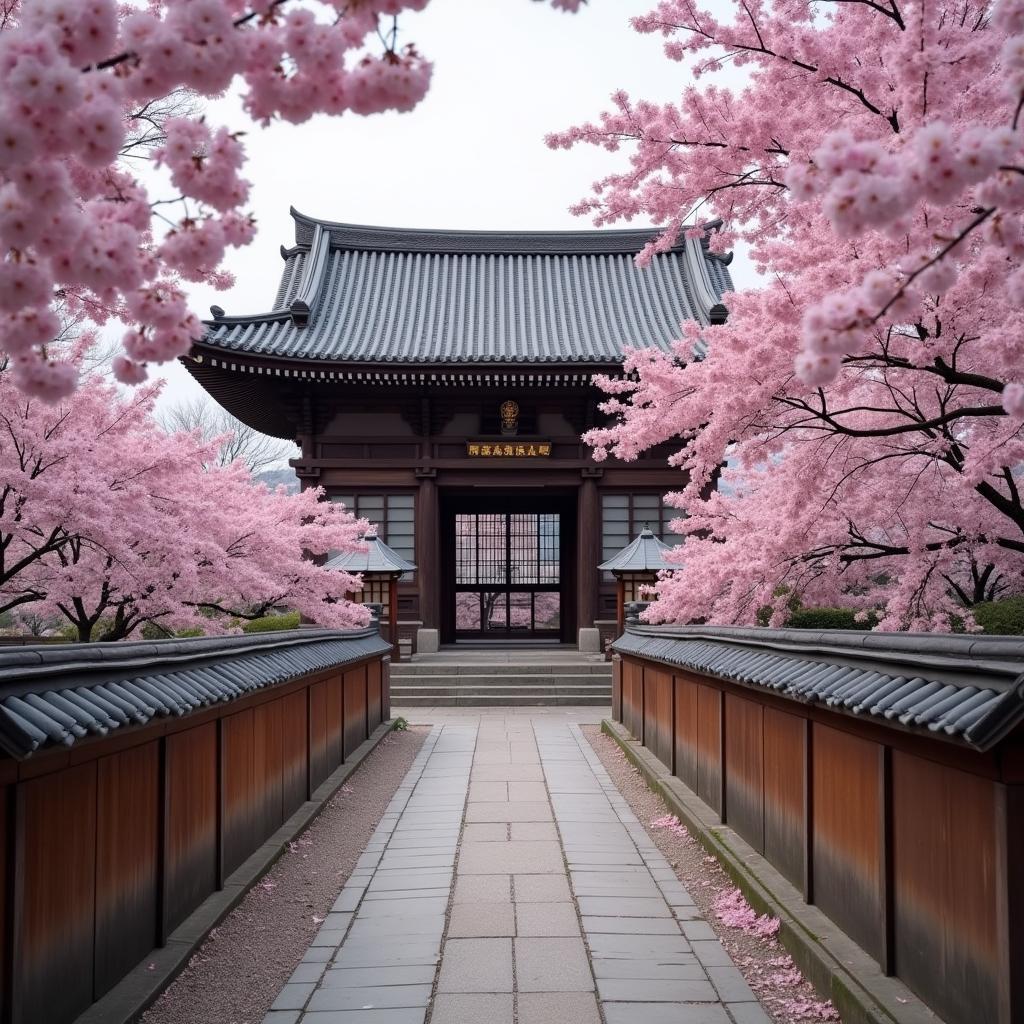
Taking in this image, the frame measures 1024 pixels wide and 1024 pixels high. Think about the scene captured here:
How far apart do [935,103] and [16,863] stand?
5.52 metres

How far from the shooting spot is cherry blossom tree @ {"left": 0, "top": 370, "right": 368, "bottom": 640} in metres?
10.3

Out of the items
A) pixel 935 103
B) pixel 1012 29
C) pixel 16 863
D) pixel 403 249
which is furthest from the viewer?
pixel 403 249

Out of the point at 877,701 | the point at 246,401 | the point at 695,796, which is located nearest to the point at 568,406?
the point at 246,401

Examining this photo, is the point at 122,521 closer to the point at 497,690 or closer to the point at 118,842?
the point at 118,842

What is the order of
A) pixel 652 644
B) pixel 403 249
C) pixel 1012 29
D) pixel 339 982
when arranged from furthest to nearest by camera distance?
pixel 403 249 → pixel 652 644 → pixel 339 982 → pixel 1012 29

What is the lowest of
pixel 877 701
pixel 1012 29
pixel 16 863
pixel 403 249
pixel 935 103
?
pixel 16 863

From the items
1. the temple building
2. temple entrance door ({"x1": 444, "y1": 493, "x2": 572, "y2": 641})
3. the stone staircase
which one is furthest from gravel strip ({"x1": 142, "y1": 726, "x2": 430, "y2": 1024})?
temple entrance door ({"x1": 444, "y1": 493, "x2": 572, "y2": 641})

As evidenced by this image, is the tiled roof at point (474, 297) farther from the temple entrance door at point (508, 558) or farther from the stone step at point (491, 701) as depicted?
the stone step at point (491, 701)

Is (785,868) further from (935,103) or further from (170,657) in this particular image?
(935,103)

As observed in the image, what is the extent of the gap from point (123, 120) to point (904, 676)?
333 centimetres

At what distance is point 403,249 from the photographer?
2706 cm

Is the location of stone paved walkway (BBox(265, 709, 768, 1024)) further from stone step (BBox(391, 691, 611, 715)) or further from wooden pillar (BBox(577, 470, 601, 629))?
wooden pillar (BBox(577, 470, 601, 629))

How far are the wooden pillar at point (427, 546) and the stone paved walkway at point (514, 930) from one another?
1196 centimetres

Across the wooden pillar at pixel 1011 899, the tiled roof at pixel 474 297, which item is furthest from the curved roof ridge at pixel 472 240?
the wooden pillar at pixel 1011 899
